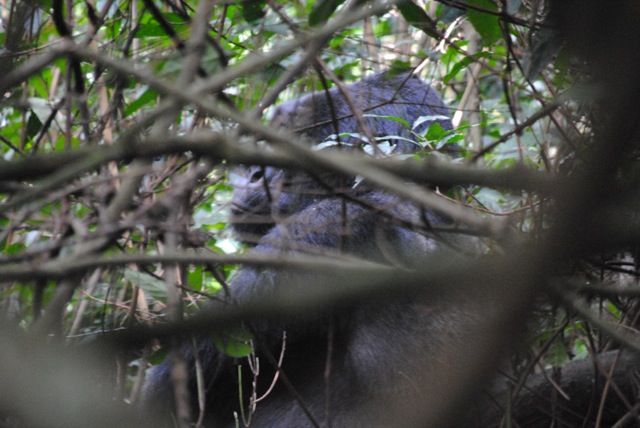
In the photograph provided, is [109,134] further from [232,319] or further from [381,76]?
[232,319]

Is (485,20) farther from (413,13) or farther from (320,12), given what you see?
(320,12)

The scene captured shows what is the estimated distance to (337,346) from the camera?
8.60 ft

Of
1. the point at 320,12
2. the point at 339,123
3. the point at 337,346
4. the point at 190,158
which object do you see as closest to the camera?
the point at 320,12

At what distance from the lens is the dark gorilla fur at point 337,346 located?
2461mm

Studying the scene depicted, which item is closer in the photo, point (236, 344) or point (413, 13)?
point (236, 344)

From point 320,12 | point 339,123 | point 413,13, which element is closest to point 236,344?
point 320,12

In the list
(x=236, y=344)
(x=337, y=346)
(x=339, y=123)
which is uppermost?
(x=339, y=123)

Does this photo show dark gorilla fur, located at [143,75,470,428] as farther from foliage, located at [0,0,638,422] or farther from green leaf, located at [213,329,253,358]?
green leaf, located at [213,329,253,358]

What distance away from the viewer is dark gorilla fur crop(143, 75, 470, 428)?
2.46 m

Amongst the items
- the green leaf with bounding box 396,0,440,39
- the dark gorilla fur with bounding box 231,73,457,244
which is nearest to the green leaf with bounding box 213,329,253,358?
the dark gorilla fur with bounding box 231,73,457,244

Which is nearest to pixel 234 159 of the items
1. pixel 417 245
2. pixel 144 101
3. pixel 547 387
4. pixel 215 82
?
pixel 215 82

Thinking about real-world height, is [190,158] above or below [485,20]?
below

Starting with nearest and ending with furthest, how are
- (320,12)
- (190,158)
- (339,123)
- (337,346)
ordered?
(320,12) < (190,158) < (337,346) < (339,123)

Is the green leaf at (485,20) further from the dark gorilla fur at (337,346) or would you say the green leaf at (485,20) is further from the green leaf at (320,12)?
the dark gorilla fur at (337,346)
